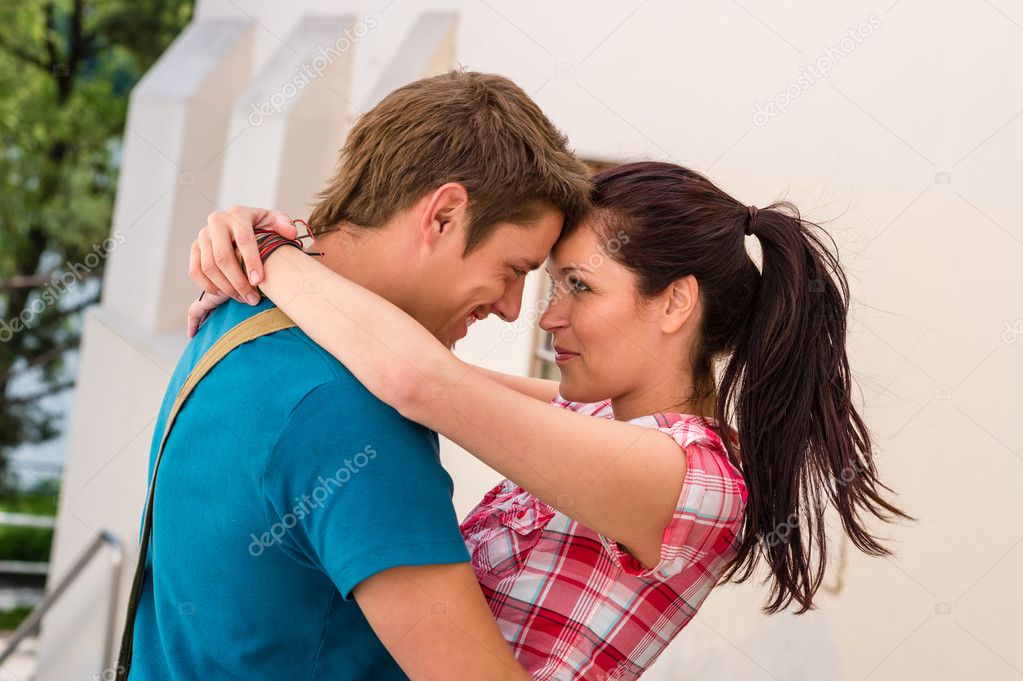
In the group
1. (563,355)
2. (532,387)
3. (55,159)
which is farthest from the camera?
(55,159)

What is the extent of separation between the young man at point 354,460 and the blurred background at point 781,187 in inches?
4.5

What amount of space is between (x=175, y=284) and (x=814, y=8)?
668cm

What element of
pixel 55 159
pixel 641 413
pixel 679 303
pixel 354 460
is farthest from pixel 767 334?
pixel 55 159

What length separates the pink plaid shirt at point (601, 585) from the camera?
1.95 meters

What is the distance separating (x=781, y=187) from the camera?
3.38 metres

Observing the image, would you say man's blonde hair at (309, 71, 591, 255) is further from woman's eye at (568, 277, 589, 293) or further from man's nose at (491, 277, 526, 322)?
woman's eye at (568, 277, 589, 293)

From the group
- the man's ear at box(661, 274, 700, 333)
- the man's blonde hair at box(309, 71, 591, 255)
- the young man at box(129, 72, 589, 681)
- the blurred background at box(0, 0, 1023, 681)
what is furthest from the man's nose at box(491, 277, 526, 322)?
the blurred background at box(0, 0, 1023, 681)

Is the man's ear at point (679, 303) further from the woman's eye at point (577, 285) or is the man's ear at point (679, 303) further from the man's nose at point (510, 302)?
the man's nose at point (510, 302)

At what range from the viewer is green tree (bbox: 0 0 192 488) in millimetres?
16422

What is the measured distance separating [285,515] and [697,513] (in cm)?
73

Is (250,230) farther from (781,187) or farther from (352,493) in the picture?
(781,187)

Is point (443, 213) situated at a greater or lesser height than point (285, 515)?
greater

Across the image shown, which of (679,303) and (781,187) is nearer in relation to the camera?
(679,303)

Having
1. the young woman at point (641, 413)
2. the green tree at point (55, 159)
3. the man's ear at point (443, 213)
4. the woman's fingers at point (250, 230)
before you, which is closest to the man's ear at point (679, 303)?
the young woman at point (641, 413)
